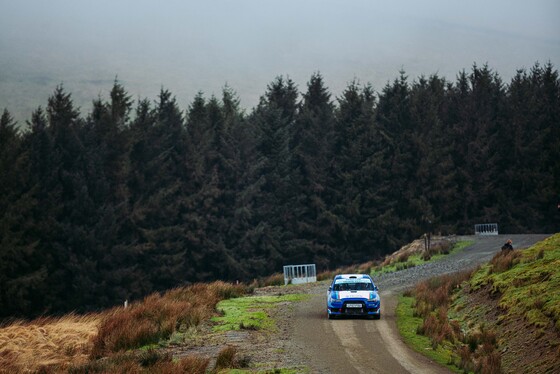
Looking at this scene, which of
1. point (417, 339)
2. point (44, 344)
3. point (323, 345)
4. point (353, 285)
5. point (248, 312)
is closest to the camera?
point (44, 344)

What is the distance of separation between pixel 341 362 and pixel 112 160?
175 feet

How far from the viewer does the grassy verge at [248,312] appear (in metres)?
26.3

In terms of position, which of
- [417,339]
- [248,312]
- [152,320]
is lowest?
[417,339]

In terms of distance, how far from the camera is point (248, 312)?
97.9 ft

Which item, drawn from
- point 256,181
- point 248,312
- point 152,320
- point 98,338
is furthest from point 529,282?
point 256,181

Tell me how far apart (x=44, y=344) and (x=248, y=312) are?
935 cm

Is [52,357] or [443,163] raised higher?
[443,163]

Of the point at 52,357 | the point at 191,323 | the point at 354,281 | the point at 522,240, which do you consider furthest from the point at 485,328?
the point at 522,240

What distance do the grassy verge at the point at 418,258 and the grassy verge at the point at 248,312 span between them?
14.2m

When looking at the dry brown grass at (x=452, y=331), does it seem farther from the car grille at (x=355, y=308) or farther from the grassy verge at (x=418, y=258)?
the grassy verge at (x=418, y=258)

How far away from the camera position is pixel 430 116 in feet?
278

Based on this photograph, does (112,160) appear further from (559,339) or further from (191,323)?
(559,339)

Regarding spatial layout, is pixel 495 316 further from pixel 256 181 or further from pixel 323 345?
pixel 256 181

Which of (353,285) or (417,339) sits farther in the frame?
(353,285)
